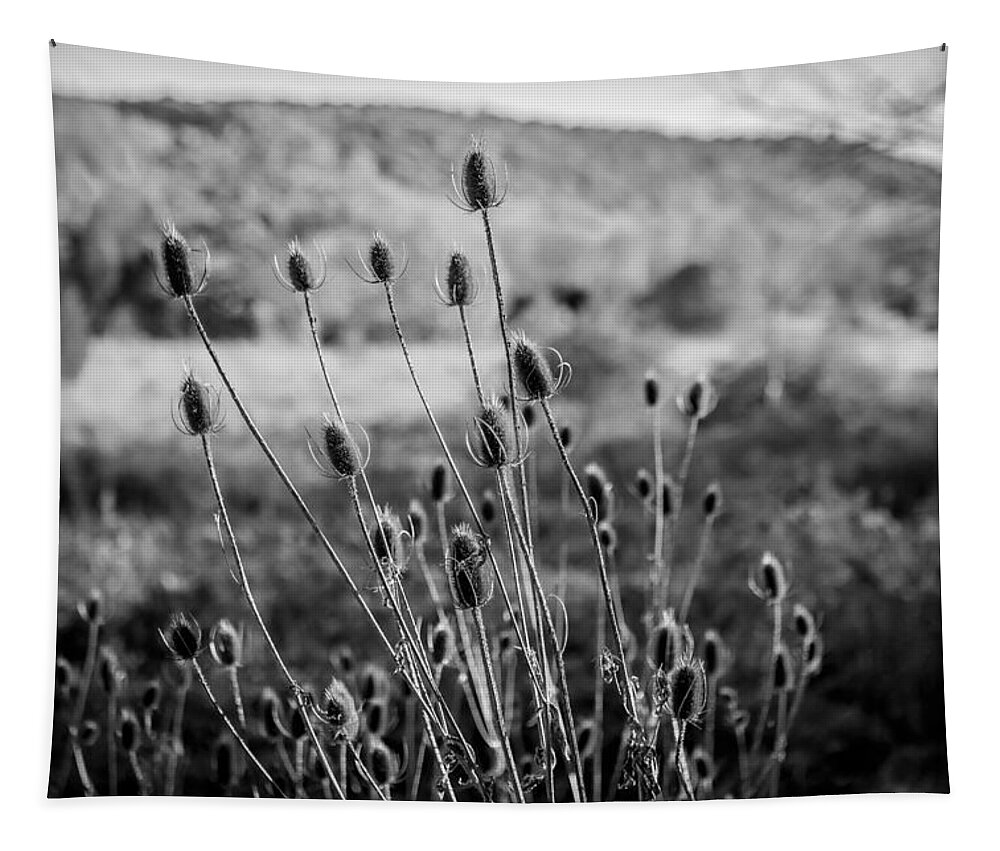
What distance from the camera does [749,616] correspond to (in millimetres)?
1966

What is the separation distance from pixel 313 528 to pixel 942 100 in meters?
1.33

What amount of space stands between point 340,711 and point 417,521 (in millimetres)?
359

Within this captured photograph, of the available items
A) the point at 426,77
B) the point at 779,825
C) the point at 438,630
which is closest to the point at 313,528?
the point at 438,630

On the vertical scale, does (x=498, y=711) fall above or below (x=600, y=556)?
below

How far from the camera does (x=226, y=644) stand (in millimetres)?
1966

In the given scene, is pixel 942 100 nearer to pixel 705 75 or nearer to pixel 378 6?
pixel 705 75

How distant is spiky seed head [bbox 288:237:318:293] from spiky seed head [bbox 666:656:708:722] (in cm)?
93

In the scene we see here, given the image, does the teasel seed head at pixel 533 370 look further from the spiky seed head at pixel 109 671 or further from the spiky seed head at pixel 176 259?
the spiky seed head at pixel 109 671

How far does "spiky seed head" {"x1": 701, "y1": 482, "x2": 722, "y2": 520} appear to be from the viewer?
197 cm

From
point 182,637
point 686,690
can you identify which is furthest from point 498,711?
point 182,637

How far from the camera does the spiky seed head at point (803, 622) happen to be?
6.46ft

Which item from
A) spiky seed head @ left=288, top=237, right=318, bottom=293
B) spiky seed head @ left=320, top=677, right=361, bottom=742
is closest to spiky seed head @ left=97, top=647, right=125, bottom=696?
spiky seed head @ left=320, top=677, right=361, bottom=742

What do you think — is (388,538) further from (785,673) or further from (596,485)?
(785,673)

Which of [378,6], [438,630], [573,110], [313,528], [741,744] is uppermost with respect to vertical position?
[378,6]
